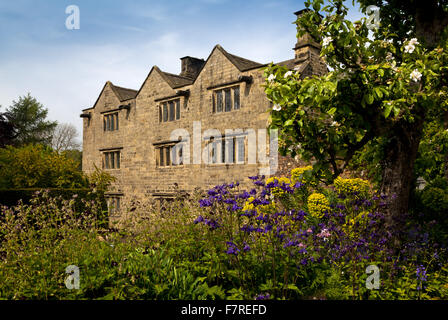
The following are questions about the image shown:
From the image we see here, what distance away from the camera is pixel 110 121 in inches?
1014

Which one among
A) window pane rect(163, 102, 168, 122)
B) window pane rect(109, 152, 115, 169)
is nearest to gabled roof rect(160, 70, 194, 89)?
window pane rect(163, 102, 168, 122)

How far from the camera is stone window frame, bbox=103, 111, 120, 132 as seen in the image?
25.2 metres

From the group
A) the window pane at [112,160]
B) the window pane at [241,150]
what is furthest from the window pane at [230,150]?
the window pane at [112,160]

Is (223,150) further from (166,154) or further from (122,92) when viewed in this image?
(122,92)

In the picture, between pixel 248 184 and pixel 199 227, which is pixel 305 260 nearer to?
pixel 199 227

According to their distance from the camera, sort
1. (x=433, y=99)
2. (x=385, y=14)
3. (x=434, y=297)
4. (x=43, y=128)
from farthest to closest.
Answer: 1. (x=43, y=128)
2. (x=385, y=14)
3. (x=433, y=99)
4. (x=434, y=297)

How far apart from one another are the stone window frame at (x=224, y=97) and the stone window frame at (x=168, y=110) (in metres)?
2.63

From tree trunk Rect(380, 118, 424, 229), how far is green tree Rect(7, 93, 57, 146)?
4990cm

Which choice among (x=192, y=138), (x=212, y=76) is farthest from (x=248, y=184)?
(x=212, y=76)

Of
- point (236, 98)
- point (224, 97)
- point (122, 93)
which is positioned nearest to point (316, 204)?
point (236, 98)

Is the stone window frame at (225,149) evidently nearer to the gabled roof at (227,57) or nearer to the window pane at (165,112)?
the gabled roof at (227,57)

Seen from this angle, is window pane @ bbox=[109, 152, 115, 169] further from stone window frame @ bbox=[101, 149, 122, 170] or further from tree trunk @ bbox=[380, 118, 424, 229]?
tree trunk @ bbox=[380, 118, 424, 229]

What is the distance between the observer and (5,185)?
21.6m
